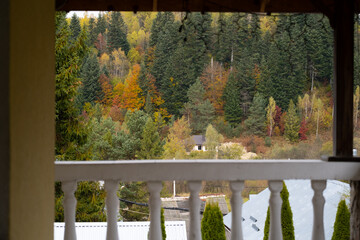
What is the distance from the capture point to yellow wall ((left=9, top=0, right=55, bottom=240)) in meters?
0.68

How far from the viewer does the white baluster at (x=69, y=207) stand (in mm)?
1298

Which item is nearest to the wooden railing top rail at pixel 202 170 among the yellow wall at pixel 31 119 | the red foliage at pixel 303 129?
the yellow wall at pixel 31 119

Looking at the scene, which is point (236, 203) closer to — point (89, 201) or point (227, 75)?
point (227, 75)

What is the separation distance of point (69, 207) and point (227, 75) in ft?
6.24

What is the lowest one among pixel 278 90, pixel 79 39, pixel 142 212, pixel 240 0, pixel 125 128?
pixel 142 212

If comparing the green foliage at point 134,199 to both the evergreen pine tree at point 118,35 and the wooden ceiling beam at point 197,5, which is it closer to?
the evergreen pine tree at point 118,35

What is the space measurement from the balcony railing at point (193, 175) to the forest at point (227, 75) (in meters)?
0.52

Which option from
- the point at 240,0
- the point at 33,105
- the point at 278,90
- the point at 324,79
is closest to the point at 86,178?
the point at 33,105

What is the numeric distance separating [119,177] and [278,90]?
2.48 metres

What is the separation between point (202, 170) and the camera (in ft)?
4.28

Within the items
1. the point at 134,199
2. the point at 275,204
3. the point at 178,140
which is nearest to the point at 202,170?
the point at 275,204

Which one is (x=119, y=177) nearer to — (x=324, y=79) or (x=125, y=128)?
(x=324, y=79)

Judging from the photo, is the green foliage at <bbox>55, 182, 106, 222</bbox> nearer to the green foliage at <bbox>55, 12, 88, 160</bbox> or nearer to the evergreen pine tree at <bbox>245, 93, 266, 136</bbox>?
the green foliage at <bbox>55, 12, 88, 160</bbox>

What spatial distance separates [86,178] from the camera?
1282mm
